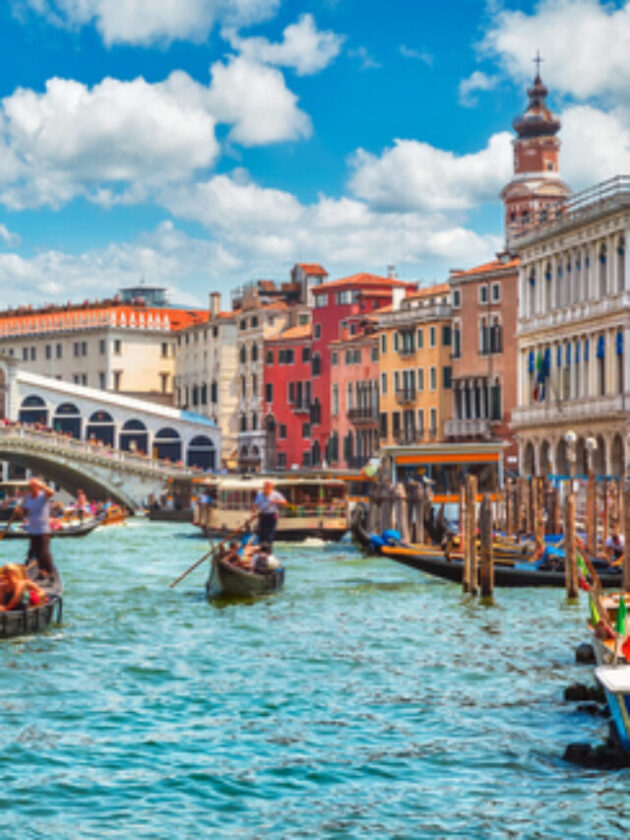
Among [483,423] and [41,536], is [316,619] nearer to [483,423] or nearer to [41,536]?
[41,536]

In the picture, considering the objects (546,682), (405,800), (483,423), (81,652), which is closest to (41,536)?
(81,652)

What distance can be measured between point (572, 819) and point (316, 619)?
10493 mm

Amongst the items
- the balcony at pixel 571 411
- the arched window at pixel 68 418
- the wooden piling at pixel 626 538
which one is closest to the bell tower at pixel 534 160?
the arched window at pixel 68 418

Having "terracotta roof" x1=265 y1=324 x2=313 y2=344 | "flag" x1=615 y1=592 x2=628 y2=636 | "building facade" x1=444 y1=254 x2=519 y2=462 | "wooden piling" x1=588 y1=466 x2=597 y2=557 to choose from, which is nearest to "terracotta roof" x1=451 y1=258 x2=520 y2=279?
"building facade" x1=444 y1=254 x2=519 y2=462

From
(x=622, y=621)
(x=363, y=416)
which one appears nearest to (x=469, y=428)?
(x=363, y=416)

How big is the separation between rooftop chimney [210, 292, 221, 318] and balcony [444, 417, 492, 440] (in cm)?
1976

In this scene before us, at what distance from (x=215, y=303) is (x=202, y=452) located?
8734 millimetres

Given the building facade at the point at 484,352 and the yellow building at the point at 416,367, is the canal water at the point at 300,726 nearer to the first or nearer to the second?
the building facade at the point at 484,352

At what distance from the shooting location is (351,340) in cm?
6122

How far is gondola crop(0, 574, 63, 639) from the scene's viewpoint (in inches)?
658

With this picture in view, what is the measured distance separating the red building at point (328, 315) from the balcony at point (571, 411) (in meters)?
17.0

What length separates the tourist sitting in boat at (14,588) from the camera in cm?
1677

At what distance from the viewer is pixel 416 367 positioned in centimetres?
5634

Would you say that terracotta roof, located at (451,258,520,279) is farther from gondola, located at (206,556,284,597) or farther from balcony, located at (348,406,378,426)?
gondola, located at (206,556,284,597)
